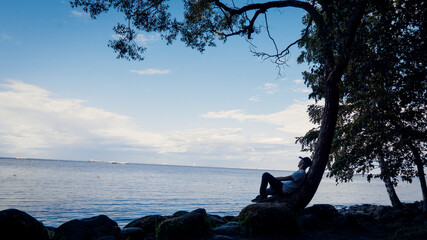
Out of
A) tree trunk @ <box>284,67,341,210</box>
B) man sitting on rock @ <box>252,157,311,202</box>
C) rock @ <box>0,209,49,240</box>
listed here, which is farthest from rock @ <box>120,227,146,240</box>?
tree trunk @ <box>284,67,341,210</box>

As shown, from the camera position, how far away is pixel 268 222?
6434 mm

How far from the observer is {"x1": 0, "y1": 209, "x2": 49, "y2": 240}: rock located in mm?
5422

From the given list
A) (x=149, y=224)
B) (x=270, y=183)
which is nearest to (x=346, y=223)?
(x=270, y=183)

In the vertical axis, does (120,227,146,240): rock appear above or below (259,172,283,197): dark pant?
below

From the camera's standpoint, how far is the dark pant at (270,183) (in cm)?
858

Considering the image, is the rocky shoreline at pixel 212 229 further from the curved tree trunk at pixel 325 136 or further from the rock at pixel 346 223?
the curved tree trunk at pixel 325 136

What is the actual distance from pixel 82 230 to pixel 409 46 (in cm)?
957

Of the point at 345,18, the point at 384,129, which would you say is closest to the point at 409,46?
the point at 345,18

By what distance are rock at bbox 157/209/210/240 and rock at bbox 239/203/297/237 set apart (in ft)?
3.35

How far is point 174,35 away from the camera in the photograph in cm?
1123

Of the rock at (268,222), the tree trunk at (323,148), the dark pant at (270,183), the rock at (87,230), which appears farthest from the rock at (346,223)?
the rock at (87,230)

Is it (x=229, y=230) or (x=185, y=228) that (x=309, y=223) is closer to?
(x=229, y=230)

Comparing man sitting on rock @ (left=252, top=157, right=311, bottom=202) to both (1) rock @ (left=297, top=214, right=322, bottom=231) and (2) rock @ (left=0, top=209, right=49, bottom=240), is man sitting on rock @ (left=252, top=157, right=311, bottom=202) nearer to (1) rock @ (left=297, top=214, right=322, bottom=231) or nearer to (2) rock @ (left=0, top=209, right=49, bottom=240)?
(1) rock @ (left=297, top=214, right=322, bottom=231)

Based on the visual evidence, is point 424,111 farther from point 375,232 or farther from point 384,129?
point 375,232
